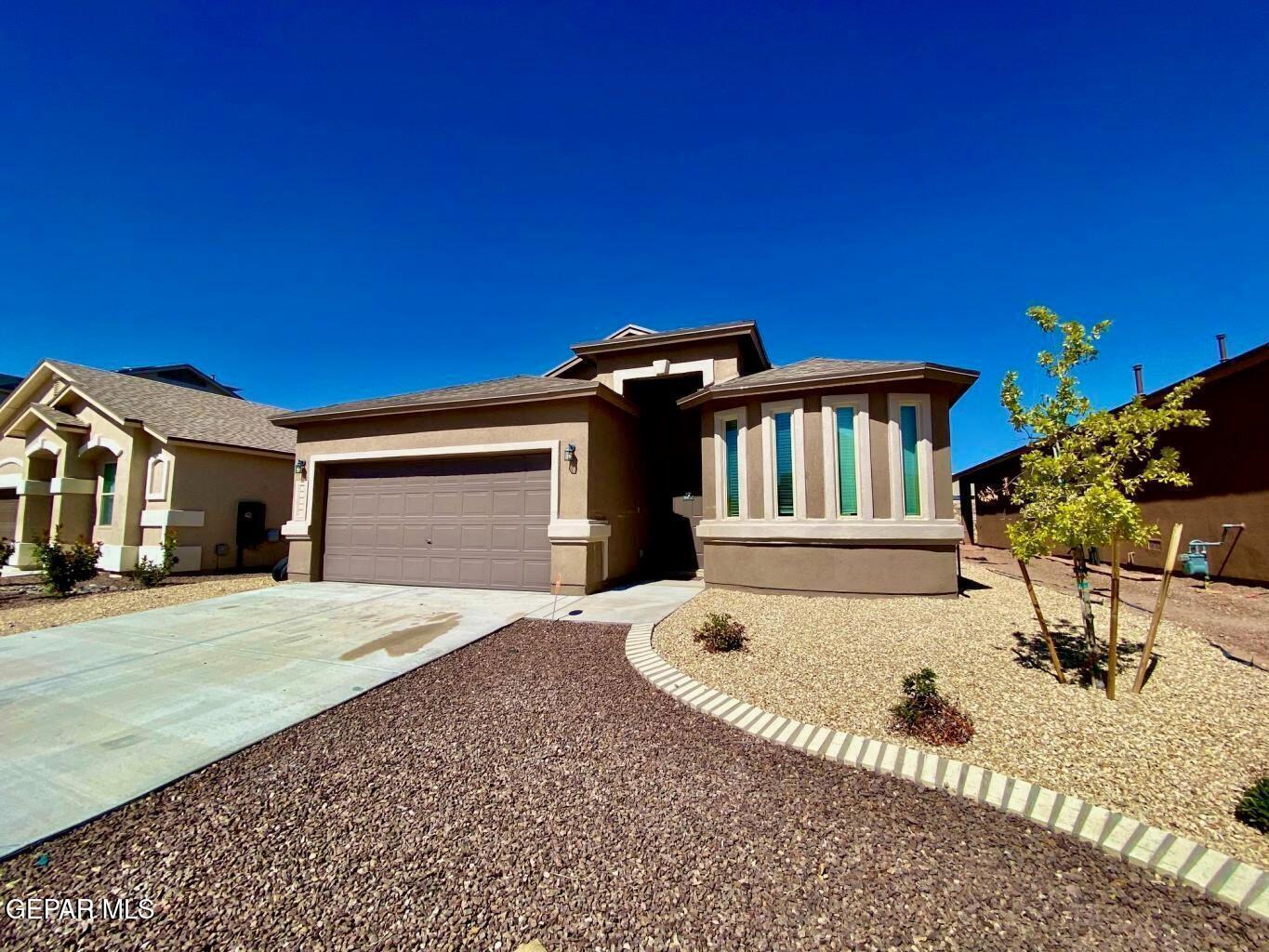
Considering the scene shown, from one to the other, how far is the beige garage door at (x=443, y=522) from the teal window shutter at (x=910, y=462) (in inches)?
247

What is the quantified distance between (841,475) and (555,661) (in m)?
5.74

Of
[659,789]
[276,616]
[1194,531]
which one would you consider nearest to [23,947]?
[659,789]

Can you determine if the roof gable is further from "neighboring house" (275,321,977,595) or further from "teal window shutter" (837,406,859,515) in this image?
"teal window shutter" (837,406,859,515)

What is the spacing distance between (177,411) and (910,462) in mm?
19147

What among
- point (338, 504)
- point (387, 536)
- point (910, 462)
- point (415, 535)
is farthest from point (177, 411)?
point (910, 462)

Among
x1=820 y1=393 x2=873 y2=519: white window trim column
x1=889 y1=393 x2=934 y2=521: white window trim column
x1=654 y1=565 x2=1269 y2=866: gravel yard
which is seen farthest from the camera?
x1=820 y1=393 x2=873 y2=519: white window trim column

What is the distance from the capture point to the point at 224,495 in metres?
14.0

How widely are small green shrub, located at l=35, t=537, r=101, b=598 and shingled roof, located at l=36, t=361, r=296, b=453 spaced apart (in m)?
3.61

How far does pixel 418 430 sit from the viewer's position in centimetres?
1054

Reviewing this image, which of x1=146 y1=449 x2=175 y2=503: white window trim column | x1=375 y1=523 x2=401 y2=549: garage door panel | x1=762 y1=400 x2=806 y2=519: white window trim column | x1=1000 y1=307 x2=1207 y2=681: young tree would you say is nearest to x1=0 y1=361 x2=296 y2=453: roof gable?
x1=146 y1=449 x2=175 y2=503: white window trim column

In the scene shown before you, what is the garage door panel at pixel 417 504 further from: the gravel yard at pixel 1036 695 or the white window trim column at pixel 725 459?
the gravel yard at pixel 1036 695

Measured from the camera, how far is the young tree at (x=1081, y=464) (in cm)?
420

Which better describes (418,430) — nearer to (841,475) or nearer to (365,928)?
(841,475)

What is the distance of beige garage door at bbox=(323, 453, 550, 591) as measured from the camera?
9.75 m
